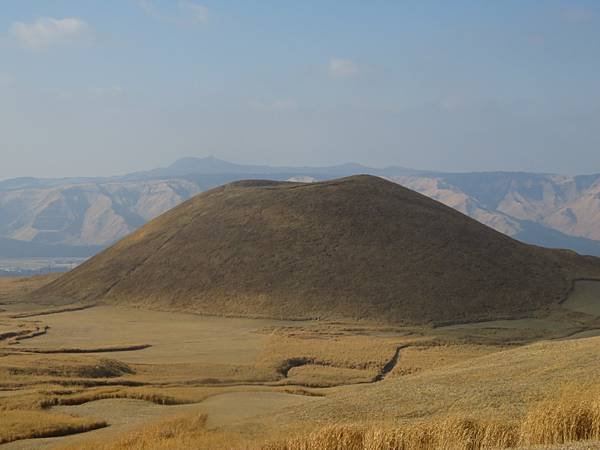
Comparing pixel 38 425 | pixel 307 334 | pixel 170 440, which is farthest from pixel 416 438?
pixel 307 334

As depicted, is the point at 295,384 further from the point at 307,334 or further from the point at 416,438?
the point at 416,438

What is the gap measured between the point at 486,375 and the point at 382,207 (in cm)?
7529

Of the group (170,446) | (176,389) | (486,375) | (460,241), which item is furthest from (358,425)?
(460,241)

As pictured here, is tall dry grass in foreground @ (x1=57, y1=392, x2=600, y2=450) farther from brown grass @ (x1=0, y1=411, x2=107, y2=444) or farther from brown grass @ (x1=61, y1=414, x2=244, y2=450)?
brown grass @ (x1=0, y1=411, x2=107, y2=444)

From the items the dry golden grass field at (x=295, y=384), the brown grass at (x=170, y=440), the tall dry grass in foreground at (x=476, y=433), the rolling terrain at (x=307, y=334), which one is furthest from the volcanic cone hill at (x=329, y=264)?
the tall dry grass in foreground at (x=476, y=433)

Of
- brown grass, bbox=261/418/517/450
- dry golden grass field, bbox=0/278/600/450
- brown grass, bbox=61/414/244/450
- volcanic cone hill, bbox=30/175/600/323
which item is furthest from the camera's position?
volcanic cone hill, bbox=30/175/600/323

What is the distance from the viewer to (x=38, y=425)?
2266 cm

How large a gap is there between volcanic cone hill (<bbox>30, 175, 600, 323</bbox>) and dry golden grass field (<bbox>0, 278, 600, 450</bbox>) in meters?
5.30

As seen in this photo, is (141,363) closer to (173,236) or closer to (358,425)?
(358,425)

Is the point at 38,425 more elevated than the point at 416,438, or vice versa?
the point at 416,438

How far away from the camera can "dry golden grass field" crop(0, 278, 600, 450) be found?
583 inches

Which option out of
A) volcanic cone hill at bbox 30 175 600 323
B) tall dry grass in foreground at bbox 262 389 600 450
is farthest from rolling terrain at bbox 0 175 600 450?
volcanic cone hill at bbox 30 175 600 323

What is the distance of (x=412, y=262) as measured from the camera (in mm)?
83562

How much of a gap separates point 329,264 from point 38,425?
61.8 metres
